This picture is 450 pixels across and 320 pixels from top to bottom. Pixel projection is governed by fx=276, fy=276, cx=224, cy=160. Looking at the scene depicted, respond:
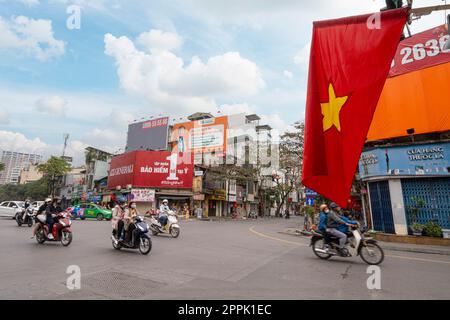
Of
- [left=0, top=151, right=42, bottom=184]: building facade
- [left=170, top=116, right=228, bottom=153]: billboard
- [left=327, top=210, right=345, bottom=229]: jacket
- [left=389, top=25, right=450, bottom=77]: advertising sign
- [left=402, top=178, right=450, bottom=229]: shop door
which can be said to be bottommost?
[left=327, top=210, right=345, bottom=229]: jacket

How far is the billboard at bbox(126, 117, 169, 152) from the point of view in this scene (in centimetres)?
4512

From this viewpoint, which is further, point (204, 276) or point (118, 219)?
point (118, 219)

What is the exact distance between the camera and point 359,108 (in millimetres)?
3920

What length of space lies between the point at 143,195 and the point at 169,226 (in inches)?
972

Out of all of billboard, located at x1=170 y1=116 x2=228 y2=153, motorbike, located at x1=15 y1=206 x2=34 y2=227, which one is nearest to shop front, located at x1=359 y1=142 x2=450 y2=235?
motorbike, located at x1=15 y1=206 x2=34 y2=227

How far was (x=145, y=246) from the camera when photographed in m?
8.21

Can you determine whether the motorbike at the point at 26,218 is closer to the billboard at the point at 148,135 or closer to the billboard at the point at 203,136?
the billboard at the point at 148,135

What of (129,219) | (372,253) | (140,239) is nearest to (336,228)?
(372,253)

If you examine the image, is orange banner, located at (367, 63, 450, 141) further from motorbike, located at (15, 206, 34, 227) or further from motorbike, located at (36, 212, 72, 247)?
motorbike, located at (15, 206, 34, 227)

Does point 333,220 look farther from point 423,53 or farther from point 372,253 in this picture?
point 423,53

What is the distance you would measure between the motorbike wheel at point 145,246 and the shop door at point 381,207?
12770 millimetres

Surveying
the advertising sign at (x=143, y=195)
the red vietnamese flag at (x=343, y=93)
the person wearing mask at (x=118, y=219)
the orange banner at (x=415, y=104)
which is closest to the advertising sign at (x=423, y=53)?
the orange banner at (x=415, y=104)

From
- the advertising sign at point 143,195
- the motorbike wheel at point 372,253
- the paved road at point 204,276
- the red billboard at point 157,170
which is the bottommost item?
the paved road at point 204,276

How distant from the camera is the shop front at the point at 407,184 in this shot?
13367 millimetres
